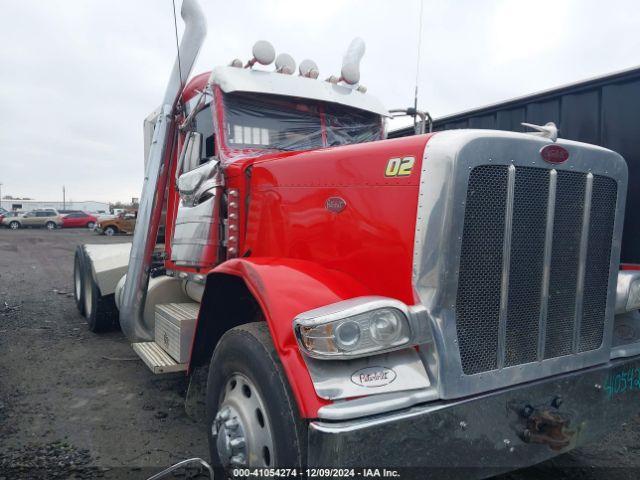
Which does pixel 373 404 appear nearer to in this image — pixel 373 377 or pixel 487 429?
pixel 373 377

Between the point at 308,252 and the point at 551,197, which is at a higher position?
the point at 551,197

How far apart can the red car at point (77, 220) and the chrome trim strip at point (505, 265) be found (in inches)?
1467

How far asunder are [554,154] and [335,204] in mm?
1071

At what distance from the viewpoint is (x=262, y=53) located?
3939 mm

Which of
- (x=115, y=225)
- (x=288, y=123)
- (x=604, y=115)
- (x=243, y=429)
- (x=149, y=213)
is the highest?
(x=604, y=115)

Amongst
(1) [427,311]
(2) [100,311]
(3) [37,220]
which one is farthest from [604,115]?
(3) [37,220]

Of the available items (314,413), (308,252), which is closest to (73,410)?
(308,252)

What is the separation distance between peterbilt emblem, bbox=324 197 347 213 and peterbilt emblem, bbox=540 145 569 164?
0.96 m

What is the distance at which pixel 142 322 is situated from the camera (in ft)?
14.5

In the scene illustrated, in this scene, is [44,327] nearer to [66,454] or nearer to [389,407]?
[66,454]

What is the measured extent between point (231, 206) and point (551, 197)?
6.81ft

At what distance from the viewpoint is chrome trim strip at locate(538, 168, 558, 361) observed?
92.5 inches

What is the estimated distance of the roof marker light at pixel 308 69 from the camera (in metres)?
4.30

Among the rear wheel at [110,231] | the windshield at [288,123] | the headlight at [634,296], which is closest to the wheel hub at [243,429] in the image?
the windshield at [288,123]
